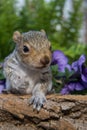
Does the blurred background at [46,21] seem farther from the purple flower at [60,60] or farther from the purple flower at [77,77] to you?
the purple flower at [77,77]

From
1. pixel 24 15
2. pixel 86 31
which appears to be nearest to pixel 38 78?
pixel 24 15

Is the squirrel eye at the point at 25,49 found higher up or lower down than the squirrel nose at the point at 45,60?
higher up

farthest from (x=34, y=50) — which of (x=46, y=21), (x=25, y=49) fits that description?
(x=46, y=21)

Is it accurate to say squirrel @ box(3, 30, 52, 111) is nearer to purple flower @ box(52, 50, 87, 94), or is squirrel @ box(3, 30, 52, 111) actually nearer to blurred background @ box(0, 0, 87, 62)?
purple flower @ box(52, 50, 87, 94)

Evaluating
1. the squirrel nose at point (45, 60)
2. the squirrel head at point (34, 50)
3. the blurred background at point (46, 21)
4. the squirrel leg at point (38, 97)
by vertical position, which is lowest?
the squirrel leg at point (38, 97)

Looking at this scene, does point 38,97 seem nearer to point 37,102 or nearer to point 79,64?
point 37,102

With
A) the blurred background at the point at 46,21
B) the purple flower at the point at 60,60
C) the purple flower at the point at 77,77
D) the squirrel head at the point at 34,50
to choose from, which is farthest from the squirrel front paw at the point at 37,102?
the blurred background at the point at 46,21
